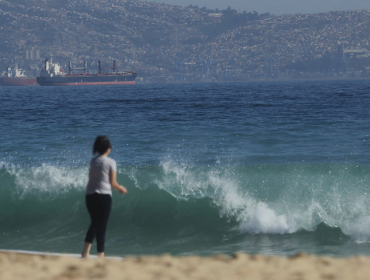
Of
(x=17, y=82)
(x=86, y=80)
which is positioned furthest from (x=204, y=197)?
(x=17, y=82)

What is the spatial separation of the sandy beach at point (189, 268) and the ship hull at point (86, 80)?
14931 centimetres

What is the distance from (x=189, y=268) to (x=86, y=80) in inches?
6012

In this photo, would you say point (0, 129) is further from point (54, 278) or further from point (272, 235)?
point (54, 278)

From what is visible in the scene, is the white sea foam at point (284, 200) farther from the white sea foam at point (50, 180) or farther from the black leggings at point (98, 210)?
the black leggings at point (98, 210)

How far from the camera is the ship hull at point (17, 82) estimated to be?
169238mm

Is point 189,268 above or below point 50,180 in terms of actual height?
above

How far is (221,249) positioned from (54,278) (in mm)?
4510

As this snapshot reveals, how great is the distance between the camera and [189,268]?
233 inches

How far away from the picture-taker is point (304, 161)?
16297 mm

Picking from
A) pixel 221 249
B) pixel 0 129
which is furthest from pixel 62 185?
pixel 0 129

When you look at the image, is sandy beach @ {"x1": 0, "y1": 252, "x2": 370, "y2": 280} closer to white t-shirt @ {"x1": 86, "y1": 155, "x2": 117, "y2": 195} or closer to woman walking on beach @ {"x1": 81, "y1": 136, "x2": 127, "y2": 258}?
woman walking on beach @ {"x1": 81, "y1": 136, "x2": 127, "y2": 258}

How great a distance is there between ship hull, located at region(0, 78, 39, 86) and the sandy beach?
6613 inches

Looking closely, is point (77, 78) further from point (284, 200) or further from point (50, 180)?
point (284, 200)

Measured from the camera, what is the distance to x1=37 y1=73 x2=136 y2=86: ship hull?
500 feet
